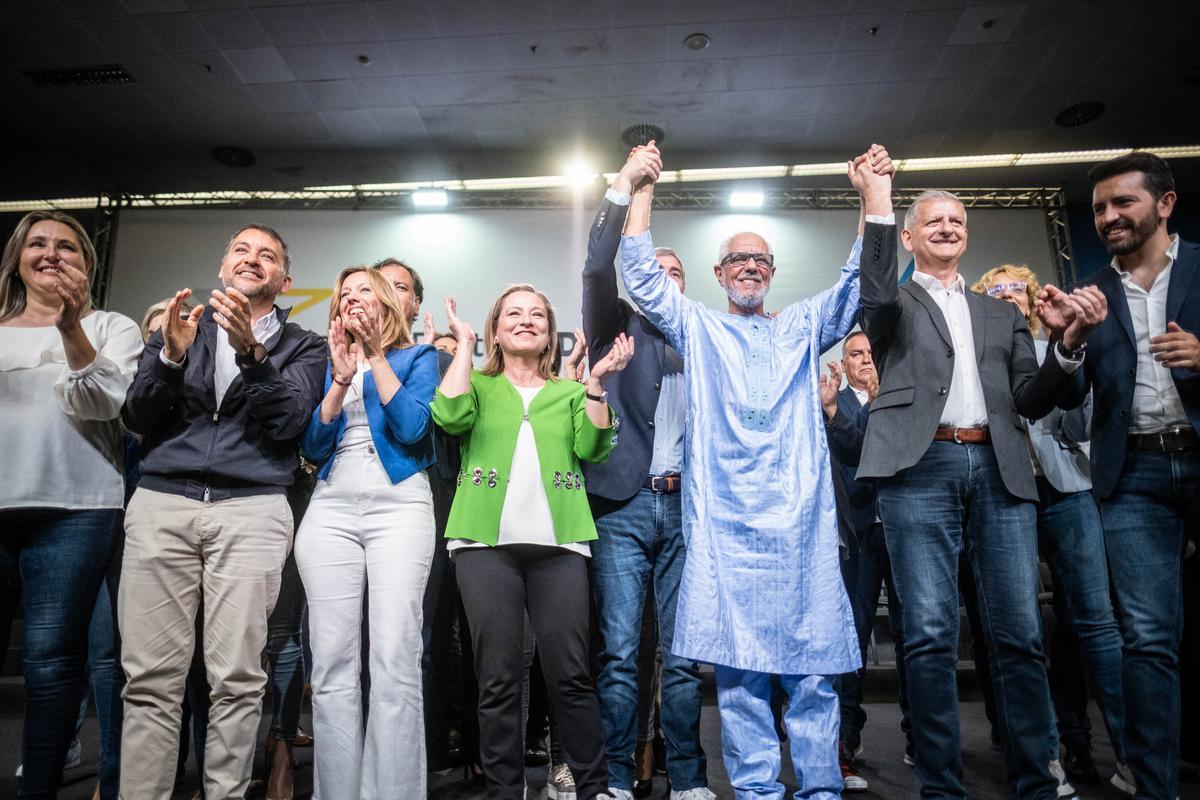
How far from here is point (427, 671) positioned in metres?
2.76

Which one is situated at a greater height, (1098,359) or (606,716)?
(1098,359)

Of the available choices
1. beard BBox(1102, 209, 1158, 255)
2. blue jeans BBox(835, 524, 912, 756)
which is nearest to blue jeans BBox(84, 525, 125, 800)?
blue jeans BBox(835, 524, 912, 756)

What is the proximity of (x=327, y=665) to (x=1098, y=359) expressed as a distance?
2466 millimetres

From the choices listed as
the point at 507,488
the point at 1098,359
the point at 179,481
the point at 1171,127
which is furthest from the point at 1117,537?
the point at 1171,127

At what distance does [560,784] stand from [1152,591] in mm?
1880

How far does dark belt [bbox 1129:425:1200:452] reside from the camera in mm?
2107

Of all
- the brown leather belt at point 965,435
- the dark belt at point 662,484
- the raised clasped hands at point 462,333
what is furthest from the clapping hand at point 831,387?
the raised clasped hands at point 462,333

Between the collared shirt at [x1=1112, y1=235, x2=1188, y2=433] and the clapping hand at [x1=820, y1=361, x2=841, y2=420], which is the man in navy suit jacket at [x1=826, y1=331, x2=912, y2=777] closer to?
the clapping hand at [x1=820, y1=361, x2=841, y2=420]

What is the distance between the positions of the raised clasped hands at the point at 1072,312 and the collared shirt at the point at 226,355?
2334mm

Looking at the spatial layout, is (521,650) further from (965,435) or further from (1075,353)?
(1075,353)

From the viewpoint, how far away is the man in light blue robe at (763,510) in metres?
2.01

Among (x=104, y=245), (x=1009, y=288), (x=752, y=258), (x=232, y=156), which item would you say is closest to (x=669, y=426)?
(x=752, y=258)

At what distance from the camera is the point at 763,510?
2143 mm

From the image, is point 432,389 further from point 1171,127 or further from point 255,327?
point 1171,127
